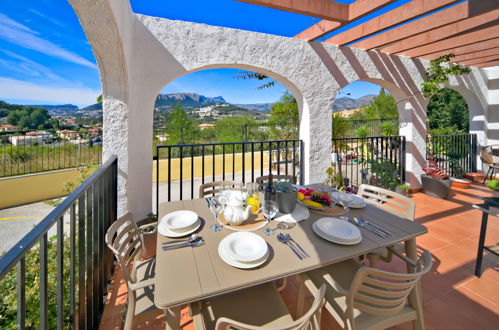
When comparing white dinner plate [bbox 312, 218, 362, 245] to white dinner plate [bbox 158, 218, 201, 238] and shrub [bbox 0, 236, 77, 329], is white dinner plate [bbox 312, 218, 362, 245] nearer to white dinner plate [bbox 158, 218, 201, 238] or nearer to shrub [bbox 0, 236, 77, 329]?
white dinner plate [bbox 158, 218, 201, 238]

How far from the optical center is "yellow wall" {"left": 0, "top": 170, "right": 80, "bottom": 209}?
583 cm

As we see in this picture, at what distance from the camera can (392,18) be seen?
8.98 ft

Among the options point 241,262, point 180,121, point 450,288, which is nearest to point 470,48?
point 450,288

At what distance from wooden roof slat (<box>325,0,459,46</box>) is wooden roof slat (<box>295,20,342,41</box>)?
0.51m

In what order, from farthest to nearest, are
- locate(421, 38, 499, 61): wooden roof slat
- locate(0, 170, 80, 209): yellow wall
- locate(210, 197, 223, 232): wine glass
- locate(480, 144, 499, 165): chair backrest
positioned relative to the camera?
locate(0, 170, 80, 209): yellow wall < locate(480, 144, 499, 165): chair backrest < locate(421, 38, 499, 61): wooden roof slat < locate(210, 197, 223, 232): wine glass

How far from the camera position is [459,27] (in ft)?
10.1

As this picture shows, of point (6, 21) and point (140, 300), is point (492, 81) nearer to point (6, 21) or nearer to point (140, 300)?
point (140, 300)

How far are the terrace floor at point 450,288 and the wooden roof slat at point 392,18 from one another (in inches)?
95.1

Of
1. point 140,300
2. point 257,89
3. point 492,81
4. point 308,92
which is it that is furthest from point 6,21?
point 492,81

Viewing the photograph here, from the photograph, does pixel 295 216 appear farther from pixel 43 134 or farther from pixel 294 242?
pixel 43 134

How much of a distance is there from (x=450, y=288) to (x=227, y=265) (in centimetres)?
197

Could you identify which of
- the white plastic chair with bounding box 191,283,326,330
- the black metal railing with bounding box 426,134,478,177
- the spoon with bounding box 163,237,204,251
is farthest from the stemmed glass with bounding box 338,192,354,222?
the black metal railing with bounding box 426,134,478,177

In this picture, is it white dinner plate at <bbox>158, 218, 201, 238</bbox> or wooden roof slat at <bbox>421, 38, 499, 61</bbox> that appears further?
wooden roof slat at <bbox>421, 38, 499, 61</bbox>

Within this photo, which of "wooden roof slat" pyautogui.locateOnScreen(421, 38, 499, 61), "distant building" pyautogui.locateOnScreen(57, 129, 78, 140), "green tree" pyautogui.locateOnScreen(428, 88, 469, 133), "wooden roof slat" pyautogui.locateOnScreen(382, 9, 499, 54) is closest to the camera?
"wooden roof slat" pyautogui.locateOnScreen(382, 9, 499, 54)
